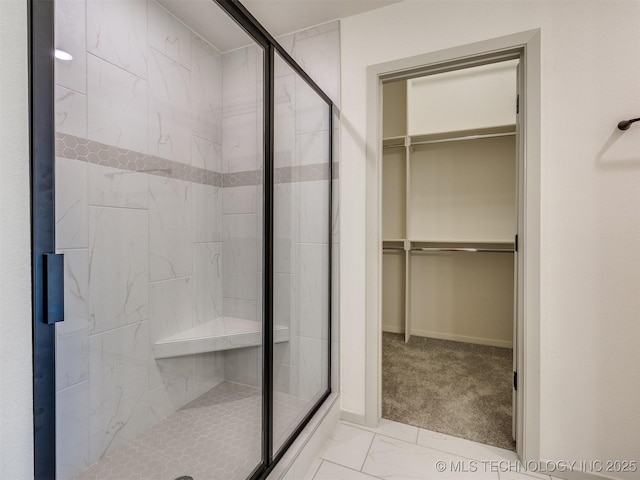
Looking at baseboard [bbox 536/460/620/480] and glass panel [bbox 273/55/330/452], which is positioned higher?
glass panel [bbox 273/55/330/452]

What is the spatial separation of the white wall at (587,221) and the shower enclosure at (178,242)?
1230 millimetres

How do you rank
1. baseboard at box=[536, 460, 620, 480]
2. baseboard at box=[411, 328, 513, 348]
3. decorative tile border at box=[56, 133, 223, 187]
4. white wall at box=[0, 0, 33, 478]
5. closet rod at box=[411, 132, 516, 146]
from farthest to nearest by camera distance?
1. baseboard at box=[411, 328, 513, 348]
2. closet rod at box=[411, 132, 516, 146]
3. baseboard at box=[536, 460, 620, 480]
4. decorative tile border at box=[56, 133, 223, 187]
5. white wall at box=[0, 0, 33, 478]

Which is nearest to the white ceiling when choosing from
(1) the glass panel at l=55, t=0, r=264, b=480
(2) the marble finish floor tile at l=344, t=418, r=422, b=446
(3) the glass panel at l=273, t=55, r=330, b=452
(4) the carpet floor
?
(1) the glass panel at l=55, t=0, r=264, b=480

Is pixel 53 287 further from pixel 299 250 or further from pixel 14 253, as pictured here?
pixel 299 250

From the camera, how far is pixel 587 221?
1.36 metres

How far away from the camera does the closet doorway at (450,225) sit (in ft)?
8.97

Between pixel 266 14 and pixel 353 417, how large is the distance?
2.52 metres

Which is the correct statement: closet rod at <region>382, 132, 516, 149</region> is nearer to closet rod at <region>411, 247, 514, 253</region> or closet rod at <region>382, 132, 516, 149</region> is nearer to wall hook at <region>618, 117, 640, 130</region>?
closet rod at <region>411, 247, 514, 253</region>

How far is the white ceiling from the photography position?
3.74 ft

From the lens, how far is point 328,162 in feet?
6.14

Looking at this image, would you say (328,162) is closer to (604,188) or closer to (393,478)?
(604,188)

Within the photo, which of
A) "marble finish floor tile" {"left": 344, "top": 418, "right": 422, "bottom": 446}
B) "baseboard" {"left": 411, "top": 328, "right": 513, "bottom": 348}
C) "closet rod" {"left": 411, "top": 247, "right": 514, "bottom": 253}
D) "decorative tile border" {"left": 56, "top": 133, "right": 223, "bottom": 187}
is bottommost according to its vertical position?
"marble finish floor tile" {"left": 344, "top": 418, "right": 422, "bottom": 446}

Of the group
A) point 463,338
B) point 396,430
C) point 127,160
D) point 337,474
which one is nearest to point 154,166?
point 127,160

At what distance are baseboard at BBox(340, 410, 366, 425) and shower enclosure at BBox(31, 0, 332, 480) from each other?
1.43ft
